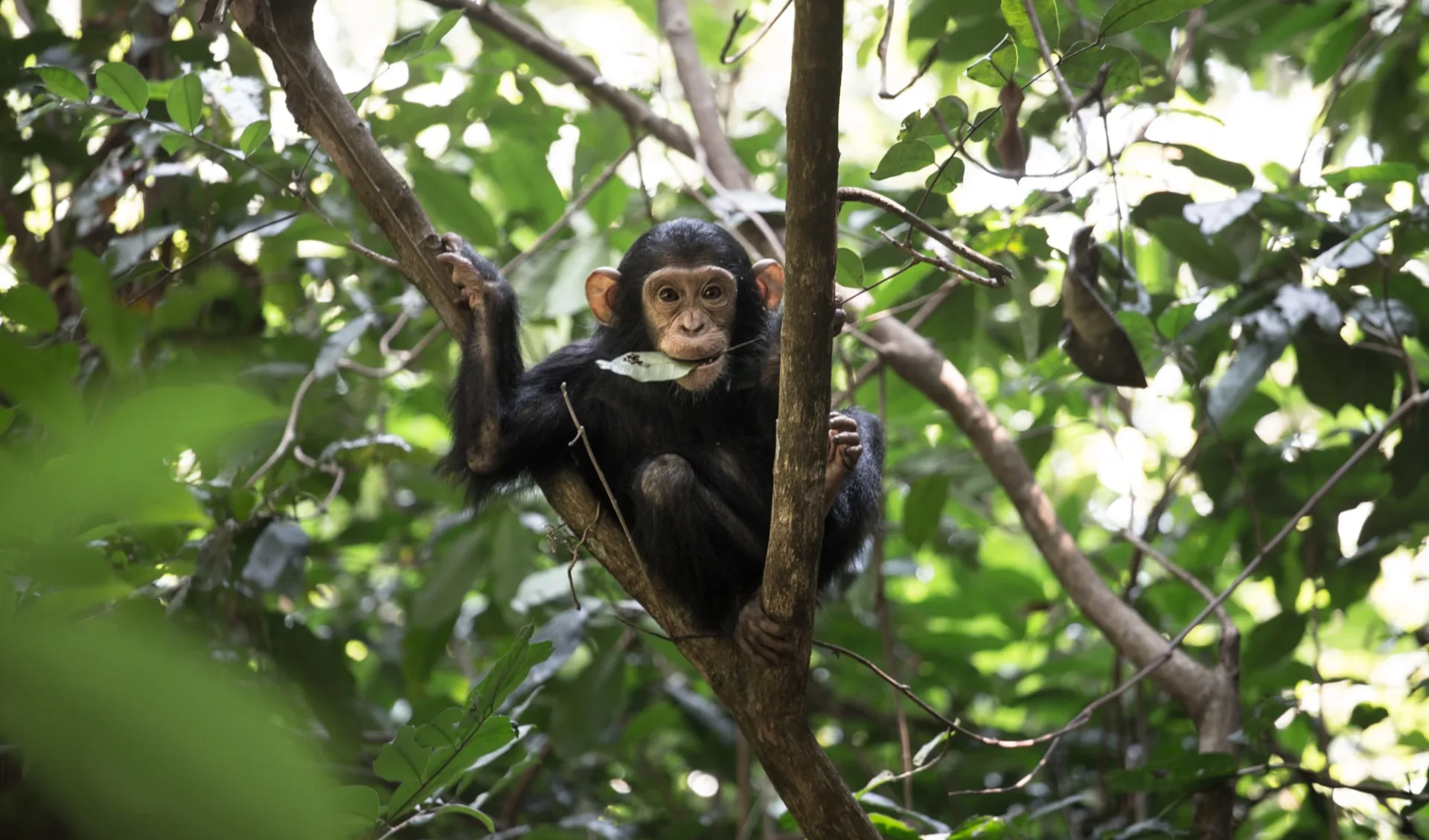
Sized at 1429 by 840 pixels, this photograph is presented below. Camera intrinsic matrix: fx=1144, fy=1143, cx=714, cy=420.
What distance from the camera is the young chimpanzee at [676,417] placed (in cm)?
290

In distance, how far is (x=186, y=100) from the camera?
2887 millimetres

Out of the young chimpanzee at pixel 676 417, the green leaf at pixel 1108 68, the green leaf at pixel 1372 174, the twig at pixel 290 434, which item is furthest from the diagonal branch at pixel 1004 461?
the twig at pixel 290 434

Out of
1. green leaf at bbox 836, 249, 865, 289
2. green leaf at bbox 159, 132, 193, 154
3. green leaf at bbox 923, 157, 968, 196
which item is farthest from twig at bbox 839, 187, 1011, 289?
green leaf at bbox 159, 132, 193, 154

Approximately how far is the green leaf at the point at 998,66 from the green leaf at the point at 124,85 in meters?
2.05

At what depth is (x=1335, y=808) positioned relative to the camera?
3336mm

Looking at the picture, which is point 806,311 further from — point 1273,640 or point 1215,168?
point 1273,640

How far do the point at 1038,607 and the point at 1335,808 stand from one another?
1.55 m

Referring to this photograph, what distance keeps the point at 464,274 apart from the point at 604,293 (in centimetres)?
72

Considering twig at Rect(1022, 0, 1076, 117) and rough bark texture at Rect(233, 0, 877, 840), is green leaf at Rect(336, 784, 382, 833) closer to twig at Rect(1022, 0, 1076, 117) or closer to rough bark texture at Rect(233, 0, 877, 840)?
rough bark texture at Rect(233, 0, 877, 840)

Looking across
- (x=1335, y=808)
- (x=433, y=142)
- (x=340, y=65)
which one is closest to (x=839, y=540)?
(x=1335, y=808)

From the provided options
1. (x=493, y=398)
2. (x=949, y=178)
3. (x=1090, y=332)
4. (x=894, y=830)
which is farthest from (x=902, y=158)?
(x=894, y=830)

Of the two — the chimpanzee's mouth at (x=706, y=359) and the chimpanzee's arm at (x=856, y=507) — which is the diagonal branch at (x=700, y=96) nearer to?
the chimpanzee's mouth at (x=706, y=359)

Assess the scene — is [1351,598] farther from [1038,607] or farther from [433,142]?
[433,142]

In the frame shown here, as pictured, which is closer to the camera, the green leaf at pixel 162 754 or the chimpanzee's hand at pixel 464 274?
Answer: the green leaf at pixel 162 754
